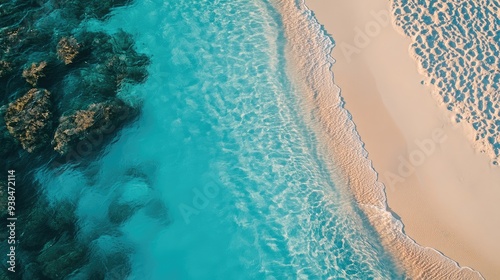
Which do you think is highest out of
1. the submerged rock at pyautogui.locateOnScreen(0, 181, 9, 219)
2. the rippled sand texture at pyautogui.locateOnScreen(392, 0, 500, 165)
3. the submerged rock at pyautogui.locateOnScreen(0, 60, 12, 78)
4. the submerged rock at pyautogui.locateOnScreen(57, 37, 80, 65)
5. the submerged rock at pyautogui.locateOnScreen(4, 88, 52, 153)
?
the rippled sand texture at pyautogui.locateOnScreen(392, 0, 500, 165)

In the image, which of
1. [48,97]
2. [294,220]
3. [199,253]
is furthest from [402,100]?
[48,97]

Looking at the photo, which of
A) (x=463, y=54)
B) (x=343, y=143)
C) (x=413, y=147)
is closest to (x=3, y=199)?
(x=343, y=143)

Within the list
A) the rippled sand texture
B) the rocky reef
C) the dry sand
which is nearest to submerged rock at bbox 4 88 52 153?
the rocky reef

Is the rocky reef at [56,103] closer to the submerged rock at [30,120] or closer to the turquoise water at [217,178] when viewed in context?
the submerged rock at [30,120]

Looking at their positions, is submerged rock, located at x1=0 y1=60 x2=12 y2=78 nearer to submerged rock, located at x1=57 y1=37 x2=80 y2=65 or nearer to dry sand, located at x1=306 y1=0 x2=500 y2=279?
submerged rock, located at x1=57 y1=37 x2=80 y2=65

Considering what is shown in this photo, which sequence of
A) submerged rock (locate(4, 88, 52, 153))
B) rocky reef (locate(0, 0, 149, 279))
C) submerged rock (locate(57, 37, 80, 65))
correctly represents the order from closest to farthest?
1. rocky reef (locate(0, 0, 149, 279))
2. submerged rock (locate(4, 88, 52, 153))
3. submerged rock (locate(57, 37, 80, 65))

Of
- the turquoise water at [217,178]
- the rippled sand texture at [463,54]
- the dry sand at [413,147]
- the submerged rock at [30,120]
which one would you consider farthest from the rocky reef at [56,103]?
the rippled sand texture at [463,54]

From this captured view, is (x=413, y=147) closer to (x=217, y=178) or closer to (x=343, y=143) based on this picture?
(x=343, y=143)
